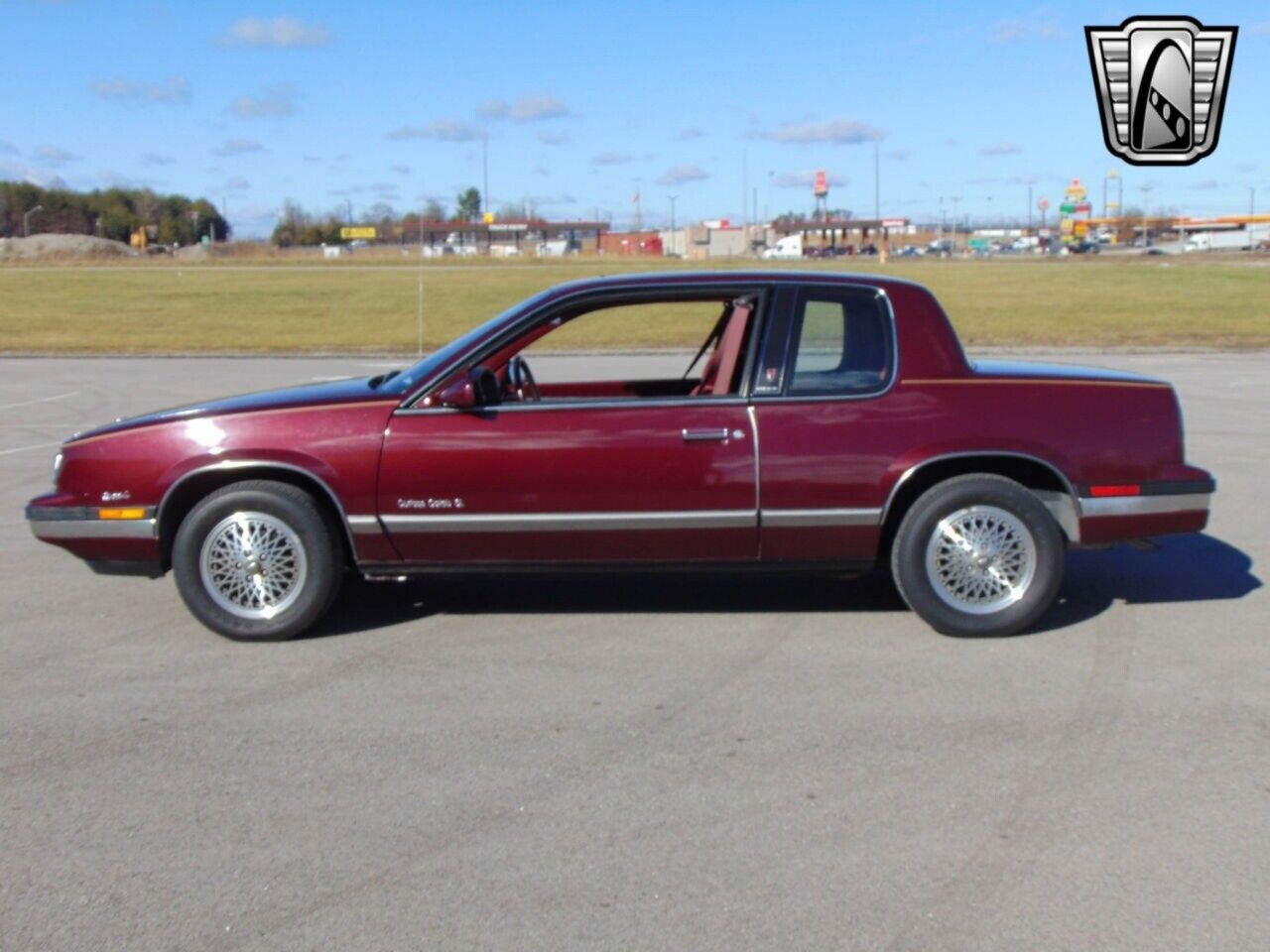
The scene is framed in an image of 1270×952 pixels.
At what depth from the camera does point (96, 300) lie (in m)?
42.1

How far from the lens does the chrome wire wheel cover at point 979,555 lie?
6422 mm

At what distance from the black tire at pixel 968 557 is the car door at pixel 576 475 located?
74 centimetres

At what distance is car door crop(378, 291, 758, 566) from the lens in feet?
20.8

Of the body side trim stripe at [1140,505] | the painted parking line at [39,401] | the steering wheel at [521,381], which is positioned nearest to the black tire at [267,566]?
the steering wheel at [521,381]

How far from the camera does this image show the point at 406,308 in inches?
1507

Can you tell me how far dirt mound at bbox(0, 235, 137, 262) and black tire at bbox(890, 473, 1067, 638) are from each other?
93841mm

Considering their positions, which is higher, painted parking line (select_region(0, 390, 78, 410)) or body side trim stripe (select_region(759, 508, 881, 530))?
painted parking line (select_region(0, 390, 78, 410))

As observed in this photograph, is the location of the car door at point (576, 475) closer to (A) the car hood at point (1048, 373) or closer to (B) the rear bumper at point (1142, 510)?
(A) the car hood at point (1048, 373)

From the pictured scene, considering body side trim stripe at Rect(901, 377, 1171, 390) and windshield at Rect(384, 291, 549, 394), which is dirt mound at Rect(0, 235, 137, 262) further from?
body side trim stripe at Rect(901, 377, 1171, 390)

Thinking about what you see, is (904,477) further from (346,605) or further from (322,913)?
(322,913)

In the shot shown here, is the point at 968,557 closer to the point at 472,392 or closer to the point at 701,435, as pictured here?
the point at 701,435

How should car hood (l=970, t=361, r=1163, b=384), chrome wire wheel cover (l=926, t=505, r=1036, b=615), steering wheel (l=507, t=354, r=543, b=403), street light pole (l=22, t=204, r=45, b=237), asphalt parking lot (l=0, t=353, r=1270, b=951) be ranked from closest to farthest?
asphalt parking lot (l=0, t=353, r=1270, b=951)
chrome wire wheel cover (l=926, t=505, r=1036, b=615)
car hood (l=970, t=361, r=1163, b=384)
steering wheel (l=507, t=354, r=543, b=403)
street light pole (l=22, t=204, r=45, b=237)

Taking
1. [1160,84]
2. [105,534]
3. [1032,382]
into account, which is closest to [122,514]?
[105,534]

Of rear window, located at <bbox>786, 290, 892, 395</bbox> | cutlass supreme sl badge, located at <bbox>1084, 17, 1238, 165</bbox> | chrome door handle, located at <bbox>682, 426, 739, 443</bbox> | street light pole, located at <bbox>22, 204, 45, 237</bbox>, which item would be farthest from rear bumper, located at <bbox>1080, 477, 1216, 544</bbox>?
street light pole, located at <bbox>22, 204, 45, 237</bbox>
